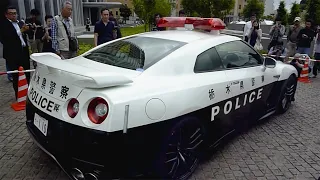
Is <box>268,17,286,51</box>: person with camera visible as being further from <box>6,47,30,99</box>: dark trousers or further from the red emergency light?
<box>6,47,30,99</box>: dark trousers

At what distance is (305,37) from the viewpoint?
7.84 m

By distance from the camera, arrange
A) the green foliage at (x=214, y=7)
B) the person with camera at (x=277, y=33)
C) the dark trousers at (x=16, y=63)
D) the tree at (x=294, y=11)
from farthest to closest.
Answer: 1. the tree at (x=294, y=11)
2. the green foliage at (x=214, y=7)
3. the person with camera at (x=277, y=33)
4. the dark trousers at (x=16, y=63)

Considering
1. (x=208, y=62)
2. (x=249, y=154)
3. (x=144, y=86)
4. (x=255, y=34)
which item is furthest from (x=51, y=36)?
(x=255, y=34)

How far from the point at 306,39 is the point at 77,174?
25.9 ft

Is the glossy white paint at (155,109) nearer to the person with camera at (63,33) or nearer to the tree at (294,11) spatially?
the person with camera at (63,33)

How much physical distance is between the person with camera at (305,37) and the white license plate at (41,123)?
25.6ft

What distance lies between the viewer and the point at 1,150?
3.26 meters

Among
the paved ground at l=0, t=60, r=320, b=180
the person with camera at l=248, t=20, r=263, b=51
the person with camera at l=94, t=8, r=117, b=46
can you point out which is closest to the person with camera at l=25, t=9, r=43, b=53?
the person with camera at l=94, t=8, r=117, b=46

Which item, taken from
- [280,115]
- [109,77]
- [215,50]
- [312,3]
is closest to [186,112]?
[109,77]

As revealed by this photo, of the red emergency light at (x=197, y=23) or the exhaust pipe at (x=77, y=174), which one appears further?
the red emergency light at (x=197, y=23)

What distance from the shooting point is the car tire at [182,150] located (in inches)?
94.4

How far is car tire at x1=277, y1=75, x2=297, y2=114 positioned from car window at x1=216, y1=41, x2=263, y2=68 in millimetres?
974

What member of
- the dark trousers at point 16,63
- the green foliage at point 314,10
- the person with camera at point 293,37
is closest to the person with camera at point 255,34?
the person with camera at point 293,37

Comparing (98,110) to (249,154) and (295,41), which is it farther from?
(295,41)
